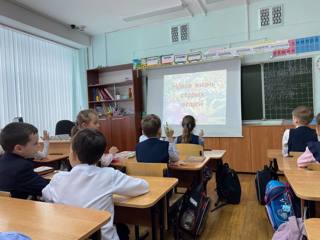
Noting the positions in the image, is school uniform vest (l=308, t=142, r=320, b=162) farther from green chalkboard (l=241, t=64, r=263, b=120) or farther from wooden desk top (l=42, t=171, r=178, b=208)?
green chalkboard (l=241, t=64, r=263, b=120)

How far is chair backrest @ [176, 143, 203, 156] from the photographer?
114 inches

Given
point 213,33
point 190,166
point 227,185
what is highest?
point 213,33

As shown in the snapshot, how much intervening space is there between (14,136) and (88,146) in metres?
0.58

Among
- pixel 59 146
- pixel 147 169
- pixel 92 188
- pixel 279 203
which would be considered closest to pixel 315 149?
pixel 279 203

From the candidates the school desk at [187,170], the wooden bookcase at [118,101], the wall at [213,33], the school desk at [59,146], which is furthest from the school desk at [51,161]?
the wall at [213,33]

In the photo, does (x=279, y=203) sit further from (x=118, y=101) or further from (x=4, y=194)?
(x=118, y=101)

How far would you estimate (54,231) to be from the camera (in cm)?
106

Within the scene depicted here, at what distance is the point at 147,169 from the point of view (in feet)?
6.83

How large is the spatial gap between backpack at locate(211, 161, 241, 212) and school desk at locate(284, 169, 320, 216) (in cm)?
128

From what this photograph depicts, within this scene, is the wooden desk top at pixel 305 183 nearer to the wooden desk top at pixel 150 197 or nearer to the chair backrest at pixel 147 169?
the wooden desk top at pixel 150 197

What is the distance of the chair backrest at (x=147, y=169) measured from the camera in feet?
6.67

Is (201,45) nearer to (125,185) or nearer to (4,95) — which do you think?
(4,95)

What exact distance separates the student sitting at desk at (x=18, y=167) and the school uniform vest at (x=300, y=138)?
250 cm

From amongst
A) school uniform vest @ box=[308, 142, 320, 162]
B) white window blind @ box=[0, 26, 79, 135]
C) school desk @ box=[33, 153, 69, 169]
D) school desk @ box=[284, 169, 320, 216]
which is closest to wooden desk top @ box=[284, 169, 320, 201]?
school desk @ box=[284, 169, 320, 216]
